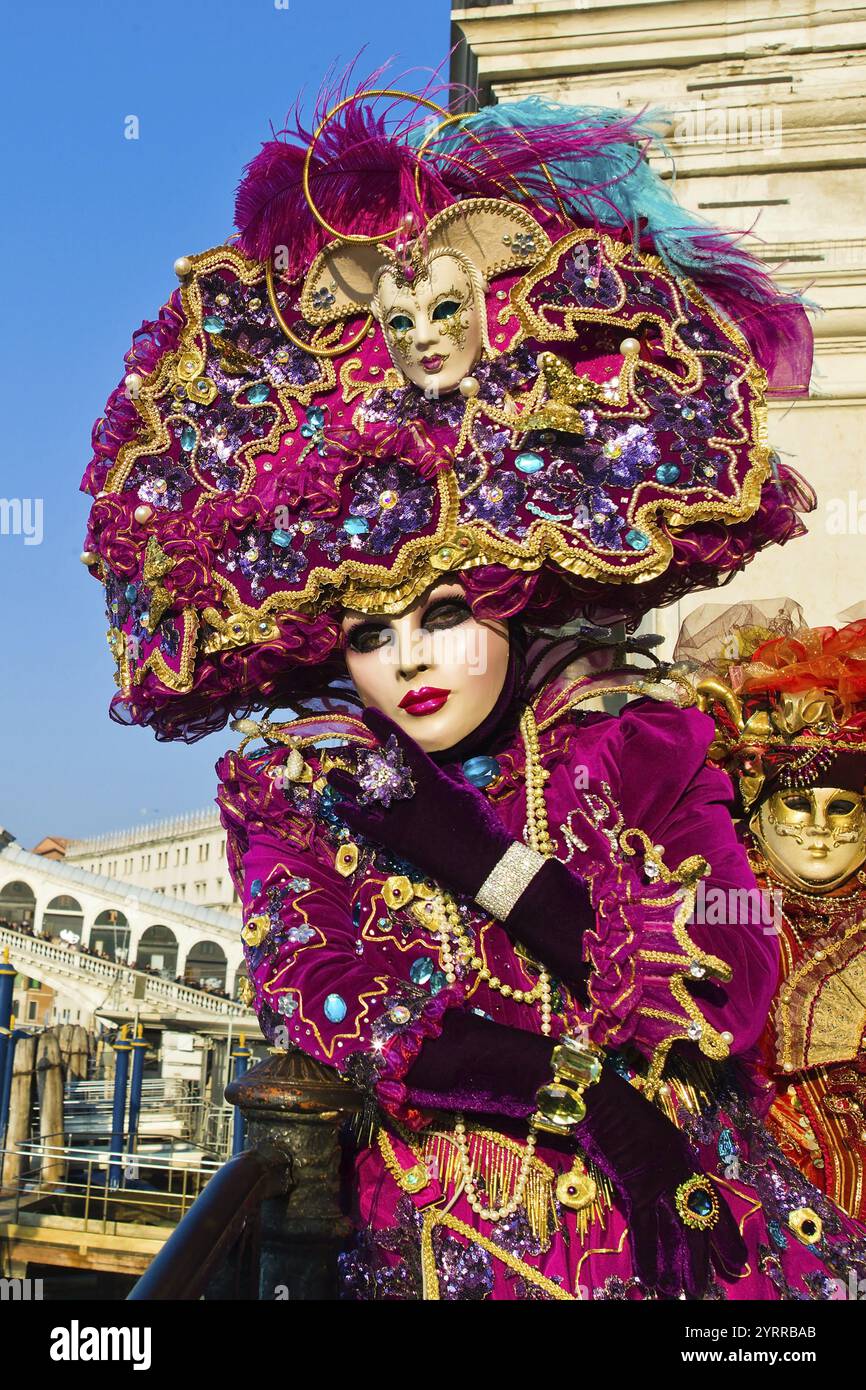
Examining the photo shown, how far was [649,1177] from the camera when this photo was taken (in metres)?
1.97

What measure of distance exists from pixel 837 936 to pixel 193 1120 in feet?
54.7

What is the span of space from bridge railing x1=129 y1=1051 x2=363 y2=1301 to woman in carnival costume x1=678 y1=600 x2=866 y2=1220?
4.19 feet

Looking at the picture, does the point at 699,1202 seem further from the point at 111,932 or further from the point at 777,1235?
the point at 111,932

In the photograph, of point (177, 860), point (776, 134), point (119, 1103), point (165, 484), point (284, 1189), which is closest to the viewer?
point (284, 1189)

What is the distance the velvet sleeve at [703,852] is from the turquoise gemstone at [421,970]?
351mm

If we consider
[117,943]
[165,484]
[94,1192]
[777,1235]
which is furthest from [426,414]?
[117,943]

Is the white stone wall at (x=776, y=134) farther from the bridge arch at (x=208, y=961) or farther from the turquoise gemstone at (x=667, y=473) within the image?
the bridge arch at (x=208, y=961)

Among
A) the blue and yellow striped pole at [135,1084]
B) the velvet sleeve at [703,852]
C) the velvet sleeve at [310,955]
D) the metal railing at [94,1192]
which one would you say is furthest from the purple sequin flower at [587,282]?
the blue and yellow striped pole at [135,1084]

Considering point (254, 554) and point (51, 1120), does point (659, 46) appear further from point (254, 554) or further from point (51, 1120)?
point (51, 1120)

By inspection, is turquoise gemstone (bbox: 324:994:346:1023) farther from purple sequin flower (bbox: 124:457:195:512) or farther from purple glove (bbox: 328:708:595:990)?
purple sequin flower (bbox: 124:457:195:512)

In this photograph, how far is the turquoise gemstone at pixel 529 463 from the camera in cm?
226

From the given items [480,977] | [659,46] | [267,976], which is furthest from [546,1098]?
[659,46]

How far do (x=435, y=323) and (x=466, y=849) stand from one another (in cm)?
89

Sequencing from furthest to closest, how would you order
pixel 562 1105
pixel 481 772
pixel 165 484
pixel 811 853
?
pixel 811 853, pixel 165 484, pixel 481 772, pixel 562 1105
